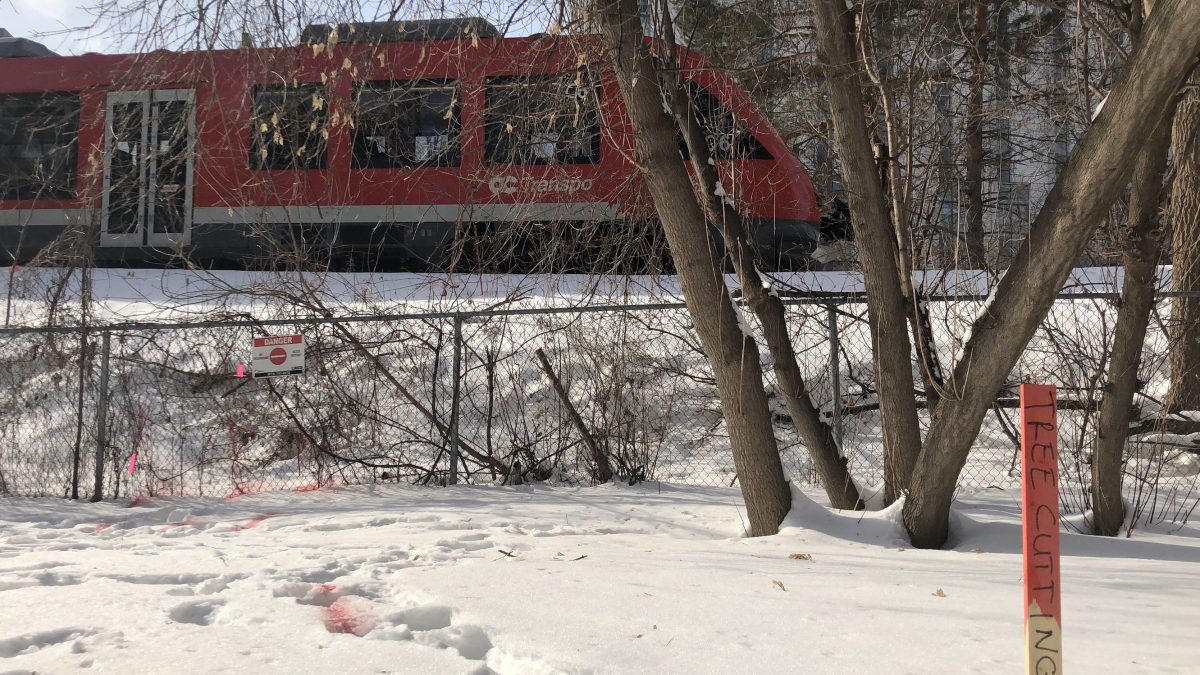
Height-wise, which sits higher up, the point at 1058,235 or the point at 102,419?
the point at 1058,235

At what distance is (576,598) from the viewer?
11.7 ft

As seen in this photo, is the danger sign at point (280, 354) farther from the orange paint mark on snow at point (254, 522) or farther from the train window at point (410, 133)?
the train window at point (410, 133)

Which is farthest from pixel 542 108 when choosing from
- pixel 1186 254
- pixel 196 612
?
pixel 1186 254

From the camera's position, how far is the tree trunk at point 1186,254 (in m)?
5.93

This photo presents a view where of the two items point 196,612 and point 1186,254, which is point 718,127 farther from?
point 196,612

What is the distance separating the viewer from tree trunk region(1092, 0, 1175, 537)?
15.7 feet

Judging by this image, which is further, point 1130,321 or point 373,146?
point 373,146

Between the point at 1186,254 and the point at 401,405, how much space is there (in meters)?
6.01

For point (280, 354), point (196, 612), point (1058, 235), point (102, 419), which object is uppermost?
point (1058, 235)

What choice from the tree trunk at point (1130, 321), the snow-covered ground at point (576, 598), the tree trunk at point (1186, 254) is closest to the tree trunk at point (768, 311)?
the snow-covered ground at point (576, 598)

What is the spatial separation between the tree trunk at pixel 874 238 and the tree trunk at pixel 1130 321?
3.68ft

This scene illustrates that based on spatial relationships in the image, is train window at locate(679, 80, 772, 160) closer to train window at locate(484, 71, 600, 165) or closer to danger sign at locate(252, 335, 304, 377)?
train window at locate(484, 71, 600, 165)

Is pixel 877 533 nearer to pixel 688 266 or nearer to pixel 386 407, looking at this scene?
pixel 688 266

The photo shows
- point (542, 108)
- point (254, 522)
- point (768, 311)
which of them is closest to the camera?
point (768, 311)
